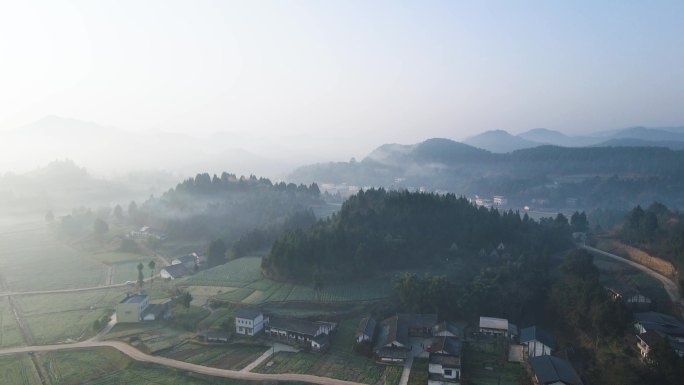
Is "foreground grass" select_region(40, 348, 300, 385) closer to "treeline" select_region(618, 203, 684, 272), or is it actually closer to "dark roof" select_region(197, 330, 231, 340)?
"dark roof" select_region(197, 330, 231, 340)

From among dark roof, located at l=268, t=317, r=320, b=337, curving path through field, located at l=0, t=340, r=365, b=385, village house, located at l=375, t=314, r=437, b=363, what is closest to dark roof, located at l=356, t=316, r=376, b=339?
village house, located at l=375, t=314, r=437, b=363

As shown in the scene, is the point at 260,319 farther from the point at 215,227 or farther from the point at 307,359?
the point at 215,227

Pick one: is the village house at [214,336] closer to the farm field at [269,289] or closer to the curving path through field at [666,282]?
the farm field at [269,289]

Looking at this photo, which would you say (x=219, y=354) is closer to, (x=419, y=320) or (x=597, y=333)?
(x=419, y=320)

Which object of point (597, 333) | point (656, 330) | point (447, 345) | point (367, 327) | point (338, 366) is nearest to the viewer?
point (338, 366)

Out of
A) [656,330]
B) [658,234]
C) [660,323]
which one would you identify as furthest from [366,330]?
[658,234]

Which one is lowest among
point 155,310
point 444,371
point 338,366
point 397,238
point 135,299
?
point 338,366

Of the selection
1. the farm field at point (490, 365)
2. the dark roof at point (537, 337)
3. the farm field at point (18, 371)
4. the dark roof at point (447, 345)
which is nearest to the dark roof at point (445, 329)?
the dark roof at point (447, 345)
